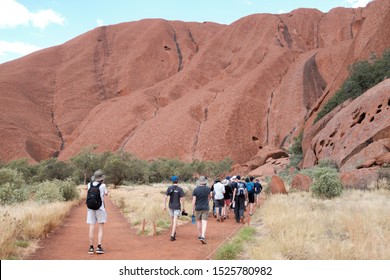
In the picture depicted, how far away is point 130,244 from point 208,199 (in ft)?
7.94

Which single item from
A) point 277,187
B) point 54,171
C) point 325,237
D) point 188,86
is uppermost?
point 188,86

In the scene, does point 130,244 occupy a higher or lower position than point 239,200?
lower

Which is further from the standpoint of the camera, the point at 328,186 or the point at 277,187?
the point at 277,187

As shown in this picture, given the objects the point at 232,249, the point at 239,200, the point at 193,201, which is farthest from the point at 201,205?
the point at 239,200

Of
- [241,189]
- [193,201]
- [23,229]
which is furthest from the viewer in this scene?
[241,189]

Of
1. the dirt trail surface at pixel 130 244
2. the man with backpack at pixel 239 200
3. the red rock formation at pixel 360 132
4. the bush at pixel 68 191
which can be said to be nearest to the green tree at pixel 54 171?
the bush at pixel 68 191

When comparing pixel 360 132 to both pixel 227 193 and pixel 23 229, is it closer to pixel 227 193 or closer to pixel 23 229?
pixel 227 193

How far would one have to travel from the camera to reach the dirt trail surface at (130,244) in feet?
27.3

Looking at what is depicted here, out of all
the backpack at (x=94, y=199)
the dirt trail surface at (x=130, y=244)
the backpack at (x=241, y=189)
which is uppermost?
the backpack at (x=94, y=199)

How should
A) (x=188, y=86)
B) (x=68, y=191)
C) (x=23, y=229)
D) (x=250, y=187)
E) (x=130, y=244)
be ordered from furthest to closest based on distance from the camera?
(x=188, y=86) → (x=68, y=191) → (x=250, y=187) → (x=23, y=229) → (x=130, y=244)

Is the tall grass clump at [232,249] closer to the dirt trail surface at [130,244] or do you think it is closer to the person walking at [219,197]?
the dirt trail surface at [130,244]

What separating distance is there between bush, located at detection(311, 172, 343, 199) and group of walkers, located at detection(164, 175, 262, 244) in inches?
186

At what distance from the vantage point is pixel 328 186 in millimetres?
19250

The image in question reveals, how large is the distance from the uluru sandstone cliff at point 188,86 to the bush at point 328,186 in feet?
33.8
